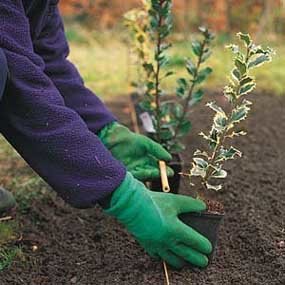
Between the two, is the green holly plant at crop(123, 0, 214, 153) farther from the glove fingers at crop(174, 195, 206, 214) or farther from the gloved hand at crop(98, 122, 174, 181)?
the glove fingers at crop(174, 195, 206, 214)

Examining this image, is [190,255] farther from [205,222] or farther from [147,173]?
[147,173]

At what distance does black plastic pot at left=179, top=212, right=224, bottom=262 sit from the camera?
5.45 ft

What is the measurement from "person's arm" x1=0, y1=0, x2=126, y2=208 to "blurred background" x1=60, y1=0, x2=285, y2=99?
7.13 feet

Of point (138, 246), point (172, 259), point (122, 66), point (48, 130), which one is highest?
point (48, 130)

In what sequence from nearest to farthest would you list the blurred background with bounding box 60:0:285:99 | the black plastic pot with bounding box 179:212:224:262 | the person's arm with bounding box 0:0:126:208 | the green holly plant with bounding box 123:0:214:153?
the person's arm with bounding box 0:0:126:208 < the black plastic pot with bounding box 179:212:224:262 < the green holly plant with bounding box 123:0:214:153 < the blurred background with bounding box 60:0:285:99

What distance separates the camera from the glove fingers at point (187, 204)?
1.63m

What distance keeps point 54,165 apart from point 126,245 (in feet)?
1.46

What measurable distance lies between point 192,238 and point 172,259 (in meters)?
0.09

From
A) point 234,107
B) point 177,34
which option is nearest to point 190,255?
point 234,107

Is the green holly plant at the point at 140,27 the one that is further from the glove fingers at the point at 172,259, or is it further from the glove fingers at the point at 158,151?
the glove fingers at the point at 172,259

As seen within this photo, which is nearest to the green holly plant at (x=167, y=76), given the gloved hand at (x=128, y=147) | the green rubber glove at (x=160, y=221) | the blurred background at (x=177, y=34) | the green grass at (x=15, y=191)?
the gloved hand at (x=128, y=147)

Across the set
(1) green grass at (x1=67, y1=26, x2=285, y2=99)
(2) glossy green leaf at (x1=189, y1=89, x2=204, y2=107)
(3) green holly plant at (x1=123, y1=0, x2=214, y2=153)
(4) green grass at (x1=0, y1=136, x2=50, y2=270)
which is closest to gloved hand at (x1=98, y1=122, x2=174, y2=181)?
(3) green holly plant at (x1=123, y1=0, x2=214, y2=153)

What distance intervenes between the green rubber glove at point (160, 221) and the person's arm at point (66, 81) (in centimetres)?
46

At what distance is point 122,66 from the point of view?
4.63 m
